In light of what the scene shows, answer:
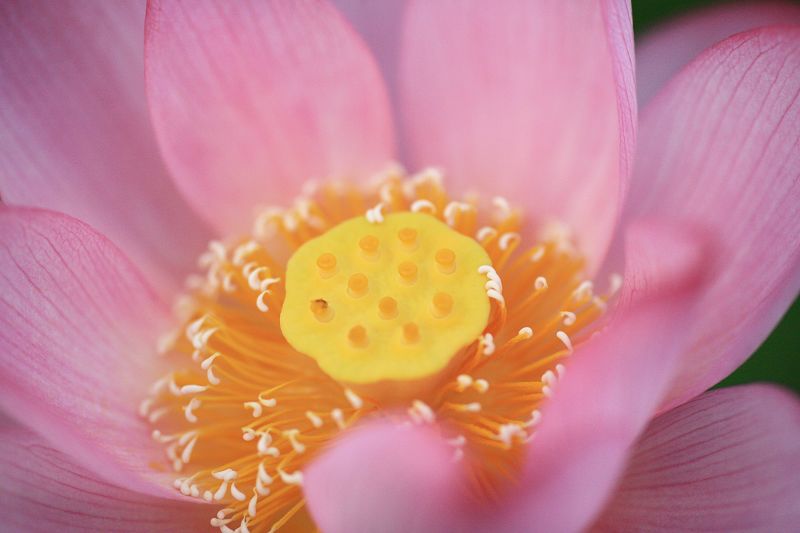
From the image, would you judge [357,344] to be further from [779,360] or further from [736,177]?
[779,360]

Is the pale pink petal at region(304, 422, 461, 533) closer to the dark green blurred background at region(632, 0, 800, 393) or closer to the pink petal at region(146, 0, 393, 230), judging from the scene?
the pink petal at region(146, 0, 393, 230)

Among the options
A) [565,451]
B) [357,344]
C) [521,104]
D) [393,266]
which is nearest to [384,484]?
[565,451]

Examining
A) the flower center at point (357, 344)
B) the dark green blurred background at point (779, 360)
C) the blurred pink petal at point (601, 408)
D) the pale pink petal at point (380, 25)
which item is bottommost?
the dark green blurred background at point (779, 360)

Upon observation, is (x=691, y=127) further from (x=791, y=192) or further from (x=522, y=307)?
(x=522, y=307)

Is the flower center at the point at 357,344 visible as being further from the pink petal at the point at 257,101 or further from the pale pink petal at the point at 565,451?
the pale pink petal at the point at 565,451

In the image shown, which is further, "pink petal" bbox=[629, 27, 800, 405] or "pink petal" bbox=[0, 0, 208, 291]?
"pink petal" bbox=[0, 0, 208, 291]

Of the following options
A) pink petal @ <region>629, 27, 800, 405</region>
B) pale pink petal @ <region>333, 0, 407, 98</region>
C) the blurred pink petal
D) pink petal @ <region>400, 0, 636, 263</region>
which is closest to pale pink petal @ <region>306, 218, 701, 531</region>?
the blurred pink petal

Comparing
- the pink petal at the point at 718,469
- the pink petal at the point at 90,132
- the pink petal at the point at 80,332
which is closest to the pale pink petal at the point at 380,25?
the pink petal at the point at 90,132
